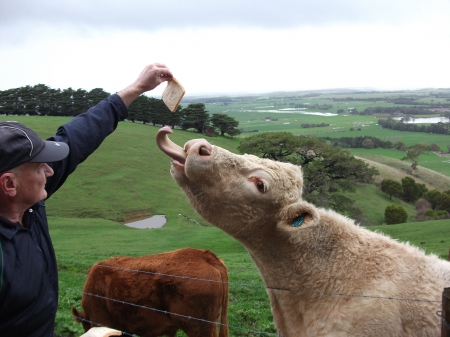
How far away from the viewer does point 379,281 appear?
2.96m

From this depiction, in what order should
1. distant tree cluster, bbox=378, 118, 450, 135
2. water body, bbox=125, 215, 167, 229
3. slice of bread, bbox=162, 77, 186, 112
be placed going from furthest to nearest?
distant tree cluster, bbox=378, 118, 450, 135 → water body, bbox=125, 215, 167, 229 → slice of bread, bbox=162, 77, 186, 112

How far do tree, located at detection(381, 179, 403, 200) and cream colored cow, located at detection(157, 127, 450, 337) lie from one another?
43800mm

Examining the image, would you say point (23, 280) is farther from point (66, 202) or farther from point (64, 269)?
point (66, 202)

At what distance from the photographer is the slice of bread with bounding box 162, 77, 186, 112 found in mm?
3360

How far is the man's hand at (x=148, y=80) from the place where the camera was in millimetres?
3428

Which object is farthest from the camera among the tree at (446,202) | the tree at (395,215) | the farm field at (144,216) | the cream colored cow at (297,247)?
the tree at (446,202)

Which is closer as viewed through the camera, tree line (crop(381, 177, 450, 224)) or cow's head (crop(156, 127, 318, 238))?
cow's head (crop(156, 127, 318, 238))

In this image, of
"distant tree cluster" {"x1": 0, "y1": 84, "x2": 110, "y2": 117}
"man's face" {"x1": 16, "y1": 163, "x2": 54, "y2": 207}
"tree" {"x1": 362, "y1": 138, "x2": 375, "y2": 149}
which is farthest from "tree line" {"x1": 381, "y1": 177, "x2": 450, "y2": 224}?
"distant tree cluster" {"x1": 0, "y1": 84, "x2": 110, "y2": 117}

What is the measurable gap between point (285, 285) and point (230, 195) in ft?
3.10

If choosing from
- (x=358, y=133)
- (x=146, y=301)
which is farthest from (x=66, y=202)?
(x=358, y=133)

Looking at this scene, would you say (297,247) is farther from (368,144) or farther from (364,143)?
(364,143)

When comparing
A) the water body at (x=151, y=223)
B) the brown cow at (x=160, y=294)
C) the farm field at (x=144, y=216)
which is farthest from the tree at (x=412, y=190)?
the brown cow at (x=160, y=294)

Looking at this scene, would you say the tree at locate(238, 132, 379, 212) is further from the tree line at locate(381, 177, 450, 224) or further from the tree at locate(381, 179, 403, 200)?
the tree at locate(381, 179, 403, 200)

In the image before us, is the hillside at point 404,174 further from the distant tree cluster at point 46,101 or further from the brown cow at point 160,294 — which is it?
the distant tree cluster at point 46,101
